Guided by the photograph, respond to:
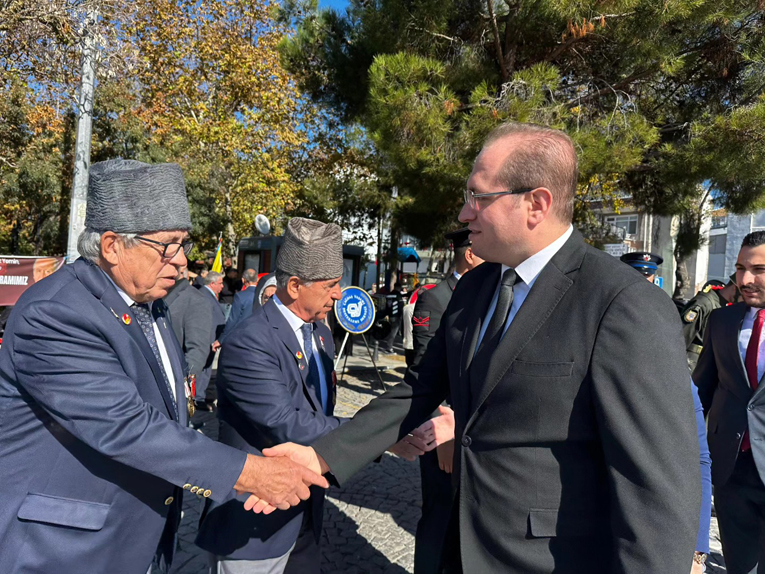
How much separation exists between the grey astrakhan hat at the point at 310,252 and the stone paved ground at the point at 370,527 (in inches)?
78.9

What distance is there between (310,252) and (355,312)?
5763mm

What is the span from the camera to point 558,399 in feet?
4.57

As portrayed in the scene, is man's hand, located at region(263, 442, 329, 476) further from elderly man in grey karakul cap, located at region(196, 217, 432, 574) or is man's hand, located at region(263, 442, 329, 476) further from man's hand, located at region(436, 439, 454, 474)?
man's hand, located at region(436, 439, 454, 474)

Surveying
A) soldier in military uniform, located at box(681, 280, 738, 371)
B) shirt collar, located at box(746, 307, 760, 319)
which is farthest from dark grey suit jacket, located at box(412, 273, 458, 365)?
soldier in military uniform, located at box(681, 280, 738, 371)

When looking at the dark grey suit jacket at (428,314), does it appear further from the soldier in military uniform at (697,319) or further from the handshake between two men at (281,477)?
Result: the soldier in military uniform at (697,319)

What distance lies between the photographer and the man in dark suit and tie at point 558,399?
4.21ft

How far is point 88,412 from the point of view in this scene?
5.16ft

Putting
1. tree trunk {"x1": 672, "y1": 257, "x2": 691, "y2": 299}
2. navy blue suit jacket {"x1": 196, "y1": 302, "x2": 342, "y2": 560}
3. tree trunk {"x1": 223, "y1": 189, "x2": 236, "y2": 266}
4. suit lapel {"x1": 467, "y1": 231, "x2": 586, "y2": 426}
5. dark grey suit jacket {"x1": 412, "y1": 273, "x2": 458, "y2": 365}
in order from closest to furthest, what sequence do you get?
suit lapel {"x1": 467, "y1": 231, "x2": 586, "y2": 426}
navy blue suit jacket {"x1": 196, "y1": 302, "x2": 342, "y2": 560}
dark grey suit jacket {"x1": 412, "y1": 273, "x2": 458, "y2": 365}
tree trunk {"x1": 672, "y1": 257, "x2": 691, "y2": 299}
tree trunk {"x1": 223, "y1": 189, "x2": 236, "y2": 266}

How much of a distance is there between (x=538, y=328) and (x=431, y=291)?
7.74 ft

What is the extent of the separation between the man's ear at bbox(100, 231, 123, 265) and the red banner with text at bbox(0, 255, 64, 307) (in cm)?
638

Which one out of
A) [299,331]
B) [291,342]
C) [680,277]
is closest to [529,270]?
[291,342]

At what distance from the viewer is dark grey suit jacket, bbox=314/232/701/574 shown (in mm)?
1279

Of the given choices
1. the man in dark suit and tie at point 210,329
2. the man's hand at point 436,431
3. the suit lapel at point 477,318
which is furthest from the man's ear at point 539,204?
the man in dark suit and tie at point 210,329

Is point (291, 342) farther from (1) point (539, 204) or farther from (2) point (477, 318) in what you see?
(1) point (539, 204)
